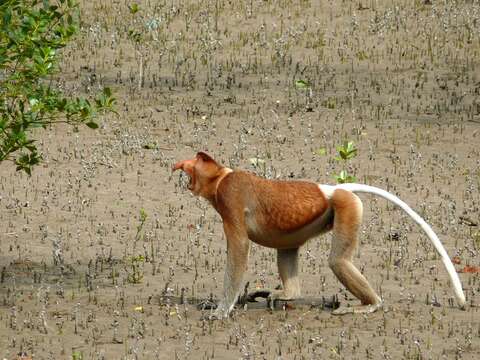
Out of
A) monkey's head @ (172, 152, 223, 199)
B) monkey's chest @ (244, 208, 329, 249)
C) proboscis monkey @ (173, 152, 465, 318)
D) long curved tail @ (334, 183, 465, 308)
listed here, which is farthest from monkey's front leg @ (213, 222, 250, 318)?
long curved tail @ (334, 183, 465, 308)

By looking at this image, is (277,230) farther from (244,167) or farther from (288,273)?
(244,167)

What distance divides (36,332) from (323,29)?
12.1 m

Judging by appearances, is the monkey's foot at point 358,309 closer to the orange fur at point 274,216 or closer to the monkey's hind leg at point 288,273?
the orange fur at point 274,216

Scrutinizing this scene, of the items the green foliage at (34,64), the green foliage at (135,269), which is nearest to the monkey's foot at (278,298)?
the green foliage at (135,269)

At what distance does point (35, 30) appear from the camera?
873 centimetres

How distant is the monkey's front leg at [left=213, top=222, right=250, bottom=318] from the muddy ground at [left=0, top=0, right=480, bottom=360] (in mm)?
238

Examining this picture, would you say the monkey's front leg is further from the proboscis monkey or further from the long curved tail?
the long curved tail

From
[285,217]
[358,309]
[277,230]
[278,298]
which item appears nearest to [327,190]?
[285,217]

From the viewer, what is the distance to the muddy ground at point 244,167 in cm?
873

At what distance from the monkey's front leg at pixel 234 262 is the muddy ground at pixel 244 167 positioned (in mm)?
238

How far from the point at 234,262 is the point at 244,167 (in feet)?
18.8

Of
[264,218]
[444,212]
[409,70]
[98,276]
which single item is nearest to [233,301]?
[264,218]

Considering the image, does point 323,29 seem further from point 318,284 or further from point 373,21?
point 318,284

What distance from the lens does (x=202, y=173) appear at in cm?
894
